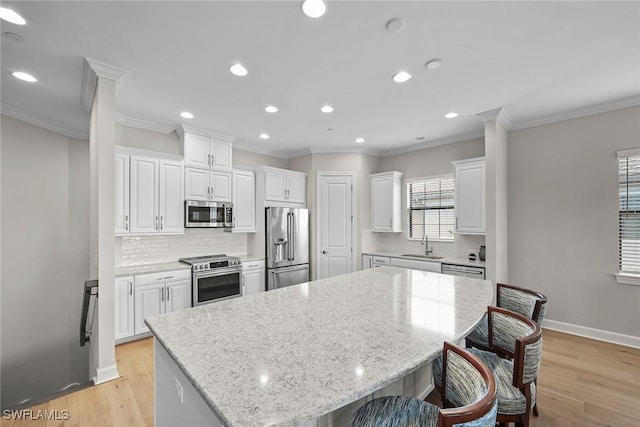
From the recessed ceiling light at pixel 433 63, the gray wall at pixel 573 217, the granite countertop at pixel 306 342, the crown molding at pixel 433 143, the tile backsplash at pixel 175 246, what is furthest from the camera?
the crown molding at pixel 433 143

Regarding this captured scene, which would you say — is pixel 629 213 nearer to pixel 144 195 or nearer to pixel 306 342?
pixel 306 342

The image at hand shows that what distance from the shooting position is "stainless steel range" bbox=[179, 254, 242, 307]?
3.79 metres

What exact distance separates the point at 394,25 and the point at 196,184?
3.34 metres

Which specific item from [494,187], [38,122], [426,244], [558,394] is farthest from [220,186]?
[558,394]

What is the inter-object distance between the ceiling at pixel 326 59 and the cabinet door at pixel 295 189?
143 cm

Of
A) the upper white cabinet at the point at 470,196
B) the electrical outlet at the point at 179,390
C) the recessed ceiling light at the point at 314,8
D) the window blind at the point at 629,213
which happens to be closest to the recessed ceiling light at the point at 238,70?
the recessed ceiling light at the point at 314,8

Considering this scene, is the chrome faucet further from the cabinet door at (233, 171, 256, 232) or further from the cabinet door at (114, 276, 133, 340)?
the cabinet door at (114, 276, 133, 340)

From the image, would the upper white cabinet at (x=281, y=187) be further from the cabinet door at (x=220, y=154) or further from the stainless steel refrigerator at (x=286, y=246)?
the cabinet door at (x=220, y=154)

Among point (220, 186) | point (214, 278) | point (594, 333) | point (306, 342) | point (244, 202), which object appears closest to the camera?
point (306, 342)

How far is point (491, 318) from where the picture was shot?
1738 millimetres

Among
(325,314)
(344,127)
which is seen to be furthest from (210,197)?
(325,314)

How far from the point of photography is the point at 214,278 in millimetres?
3969

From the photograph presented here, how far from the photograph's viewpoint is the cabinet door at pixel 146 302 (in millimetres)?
3377

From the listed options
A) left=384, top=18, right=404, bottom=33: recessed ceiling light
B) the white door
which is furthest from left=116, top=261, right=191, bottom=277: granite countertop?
left=384, top=18, right=404, bottom=33: recessed ceiling light
